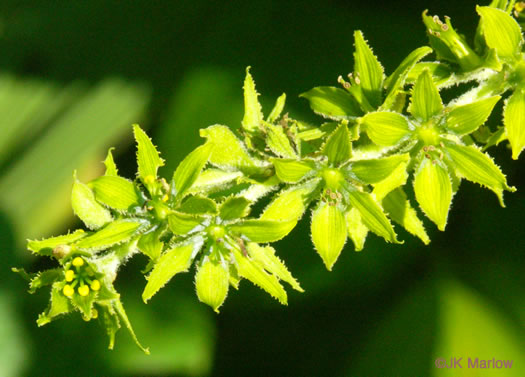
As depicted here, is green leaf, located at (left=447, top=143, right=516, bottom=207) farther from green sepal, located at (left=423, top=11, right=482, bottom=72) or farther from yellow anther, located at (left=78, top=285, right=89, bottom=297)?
yellow anther, located at (left=78, top=285, right=89, bottom=297)

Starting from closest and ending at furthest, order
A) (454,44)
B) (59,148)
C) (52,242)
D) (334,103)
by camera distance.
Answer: (52,242)
(454,44)
(334,103)
(59,148)

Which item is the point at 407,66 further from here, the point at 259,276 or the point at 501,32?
the point at 259,276

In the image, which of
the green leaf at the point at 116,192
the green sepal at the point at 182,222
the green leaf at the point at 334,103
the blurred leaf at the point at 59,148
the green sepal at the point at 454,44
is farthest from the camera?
the blurred leaf at the point at 59,148

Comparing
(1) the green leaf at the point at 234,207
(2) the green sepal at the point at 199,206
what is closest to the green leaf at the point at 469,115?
(1) the green leaf at the point at 234,207

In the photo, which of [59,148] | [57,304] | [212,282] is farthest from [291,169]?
[59,148]

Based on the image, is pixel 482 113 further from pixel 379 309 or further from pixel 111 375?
pixel 111 375

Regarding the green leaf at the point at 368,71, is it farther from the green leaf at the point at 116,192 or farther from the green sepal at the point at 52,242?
the green sepal at the point at 52,242
